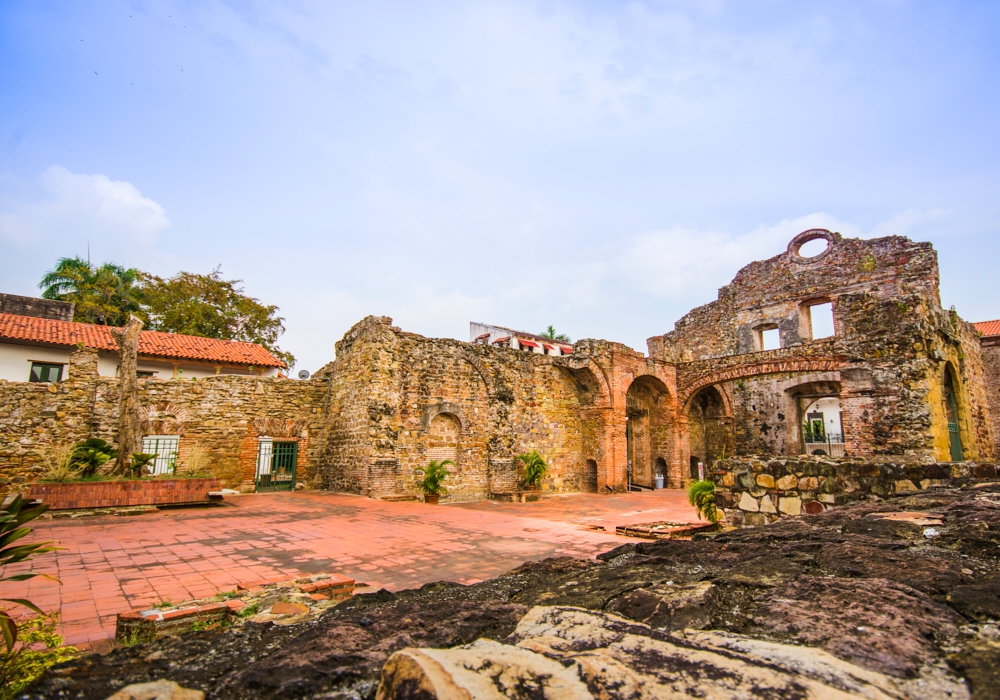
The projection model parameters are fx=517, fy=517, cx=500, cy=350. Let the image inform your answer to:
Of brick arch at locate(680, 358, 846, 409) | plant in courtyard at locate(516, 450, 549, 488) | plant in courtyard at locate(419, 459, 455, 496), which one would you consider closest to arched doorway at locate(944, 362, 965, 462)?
brick arch at locate(680, 358, 846, 409)

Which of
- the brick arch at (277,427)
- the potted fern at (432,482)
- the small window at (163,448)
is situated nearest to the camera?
the potted fern at (432,482)

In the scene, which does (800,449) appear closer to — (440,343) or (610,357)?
(610,357)

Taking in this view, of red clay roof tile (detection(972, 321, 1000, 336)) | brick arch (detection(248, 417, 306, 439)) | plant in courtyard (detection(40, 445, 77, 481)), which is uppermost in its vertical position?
red clay roof tile (detection(972, 321, 1000, 336))

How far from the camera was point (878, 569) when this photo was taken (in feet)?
7.26

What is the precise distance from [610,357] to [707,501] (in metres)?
9.86

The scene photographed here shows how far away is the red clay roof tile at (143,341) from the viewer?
19328 millimetres

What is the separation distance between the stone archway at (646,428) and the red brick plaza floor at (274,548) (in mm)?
7893

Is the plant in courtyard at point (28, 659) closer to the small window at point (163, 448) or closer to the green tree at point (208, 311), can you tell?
the small window at point (163, 448)

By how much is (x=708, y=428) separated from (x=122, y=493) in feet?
61.5

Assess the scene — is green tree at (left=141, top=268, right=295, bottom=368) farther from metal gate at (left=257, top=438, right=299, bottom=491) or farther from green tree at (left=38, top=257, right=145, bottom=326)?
metal gate at (left=257, top=438, right=299, bottom=491)

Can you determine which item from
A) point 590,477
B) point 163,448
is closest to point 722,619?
point 163,448

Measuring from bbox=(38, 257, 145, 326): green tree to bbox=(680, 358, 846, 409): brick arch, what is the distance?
25034 millimetres

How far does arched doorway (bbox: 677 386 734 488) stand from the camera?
20.0 meters

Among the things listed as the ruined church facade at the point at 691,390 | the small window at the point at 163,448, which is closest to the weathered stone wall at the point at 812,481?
the ruined church facade at the point at 691,390
